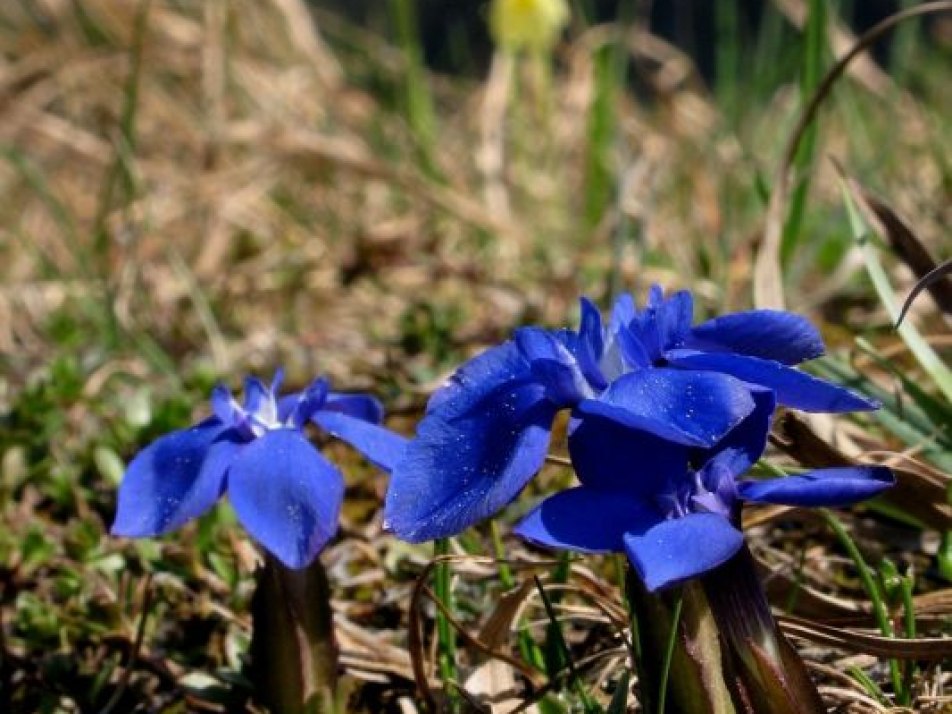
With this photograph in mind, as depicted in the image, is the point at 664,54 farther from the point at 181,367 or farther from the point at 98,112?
the point at 181,367

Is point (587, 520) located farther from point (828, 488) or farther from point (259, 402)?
point (259, 402)

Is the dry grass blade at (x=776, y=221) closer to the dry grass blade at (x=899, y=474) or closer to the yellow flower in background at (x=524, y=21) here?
the dry grass blade at (x=899, y=474)

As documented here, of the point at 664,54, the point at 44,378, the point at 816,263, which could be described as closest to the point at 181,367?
the point at 44,378

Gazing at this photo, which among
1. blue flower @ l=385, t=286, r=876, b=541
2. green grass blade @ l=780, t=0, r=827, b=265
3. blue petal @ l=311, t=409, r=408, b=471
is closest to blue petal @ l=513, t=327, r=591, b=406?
blue flower @ l=385, t=286, r=876, b=541

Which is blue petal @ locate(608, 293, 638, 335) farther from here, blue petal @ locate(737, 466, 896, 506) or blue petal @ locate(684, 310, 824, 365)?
blue petal @ locate(737, 466, 896, 506)

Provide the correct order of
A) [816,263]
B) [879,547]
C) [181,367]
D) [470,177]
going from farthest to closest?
[470,177] → [816,263] → [181,367] → [879,547]

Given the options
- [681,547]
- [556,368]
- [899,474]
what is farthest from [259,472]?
[899,474]
